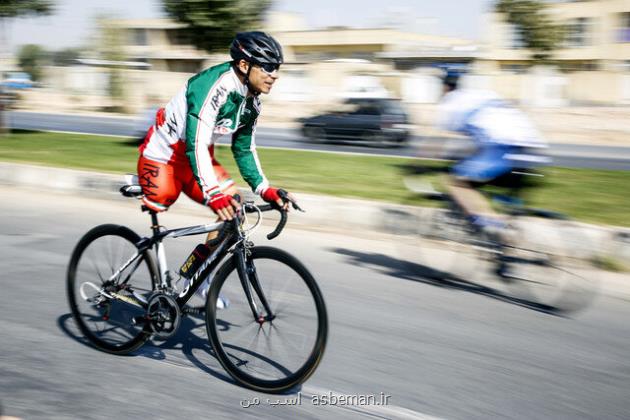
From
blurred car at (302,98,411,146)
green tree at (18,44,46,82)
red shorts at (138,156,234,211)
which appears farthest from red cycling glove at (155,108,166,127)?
green tree at (18,44,46,82)

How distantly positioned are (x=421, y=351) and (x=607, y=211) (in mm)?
5028

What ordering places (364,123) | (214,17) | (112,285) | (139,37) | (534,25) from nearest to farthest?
(112,285) < (364,123) < (214,17) < (534,25) < (139,37)

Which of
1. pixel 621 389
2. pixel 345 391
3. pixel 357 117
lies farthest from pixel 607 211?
pixel 357 117

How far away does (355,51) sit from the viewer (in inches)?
2175

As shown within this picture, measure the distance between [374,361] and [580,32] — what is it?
45.7 m

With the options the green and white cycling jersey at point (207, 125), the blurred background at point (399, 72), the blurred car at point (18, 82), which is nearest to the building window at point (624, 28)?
the blurred background at point (399, 72)

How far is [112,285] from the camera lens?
4.39 metres

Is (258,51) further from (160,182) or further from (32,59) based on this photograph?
(32,59)

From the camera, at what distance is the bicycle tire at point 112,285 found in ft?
13.9

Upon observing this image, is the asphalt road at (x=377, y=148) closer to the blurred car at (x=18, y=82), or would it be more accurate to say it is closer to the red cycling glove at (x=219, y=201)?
the red cycling glove at (x=219, y=201)

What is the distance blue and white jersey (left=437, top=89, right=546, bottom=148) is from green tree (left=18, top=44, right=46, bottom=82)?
6088cm

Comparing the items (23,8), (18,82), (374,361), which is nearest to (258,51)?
(374,361)

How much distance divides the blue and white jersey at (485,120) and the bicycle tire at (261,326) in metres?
2.78

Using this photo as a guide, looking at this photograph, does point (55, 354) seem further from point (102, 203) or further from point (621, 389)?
point (102, 203)
